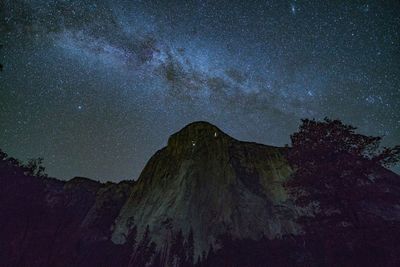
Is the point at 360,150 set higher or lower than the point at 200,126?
lower

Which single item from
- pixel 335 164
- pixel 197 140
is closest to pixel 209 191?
pixel 197 140

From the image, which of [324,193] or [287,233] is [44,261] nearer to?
[287,233]

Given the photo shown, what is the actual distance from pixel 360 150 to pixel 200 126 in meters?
22.6

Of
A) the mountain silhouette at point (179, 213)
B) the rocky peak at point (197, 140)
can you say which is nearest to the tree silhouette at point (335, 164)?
the mountain silhouette at point (179, 213)

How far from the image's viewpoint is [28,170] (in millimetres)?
35656

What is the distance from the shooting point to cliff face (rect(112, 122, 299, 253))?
2412cm

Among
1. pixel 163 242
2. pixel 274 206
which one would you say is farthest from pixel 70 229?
pixel 274 206

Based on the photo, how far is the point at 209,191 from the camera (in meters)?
27.1

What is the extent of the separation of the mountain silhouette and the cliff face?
115 mm

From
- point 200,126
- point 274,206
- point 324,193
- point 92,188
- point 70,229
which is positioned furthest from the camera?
point 92,188

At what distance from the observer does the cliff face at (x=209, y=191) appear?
24125mm

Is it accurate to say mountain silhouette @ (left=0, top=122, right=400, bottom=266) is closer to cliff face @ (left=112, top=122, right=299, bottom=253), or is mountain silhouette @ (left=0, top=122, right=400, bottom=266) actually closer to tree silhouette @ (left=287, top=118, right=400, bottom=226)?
cliff face @ (left=112, top=122, right=299, bottom=253)

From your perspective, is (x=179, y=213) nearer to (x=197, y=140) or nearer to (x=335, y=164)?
(x=197, y=140)

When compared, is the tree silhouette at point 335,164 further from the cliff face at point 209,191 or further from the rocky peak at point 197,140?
the rocky peak at point 197,140
